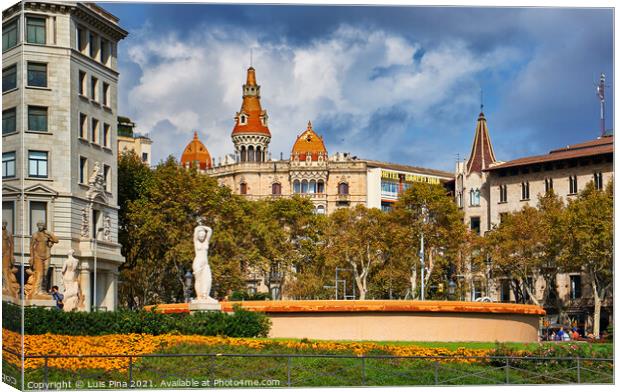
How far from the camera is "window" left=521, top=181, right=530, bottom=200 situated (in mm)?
88375

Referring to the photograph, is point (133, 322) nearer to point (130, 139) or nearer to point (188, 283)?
point (188, 283)

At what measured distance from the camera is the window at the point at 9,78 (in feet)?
112

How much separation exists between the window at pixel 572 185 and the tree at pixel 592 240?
1194 centimetres

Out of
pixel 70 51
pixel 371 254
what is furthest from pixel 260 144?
pixel 70 51

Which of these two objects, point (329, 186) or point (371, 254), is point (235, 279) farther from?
point (329, 186)

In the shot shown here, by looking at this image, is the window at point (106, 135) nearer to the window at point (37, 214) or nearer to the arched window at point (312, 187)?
the window at point (37, 214)

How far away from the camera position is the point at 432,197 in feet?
268

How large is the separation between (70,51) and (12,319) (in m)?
11.3

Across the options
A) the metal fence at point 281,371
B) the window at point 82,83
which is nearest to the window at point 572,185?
the window at point 82,83

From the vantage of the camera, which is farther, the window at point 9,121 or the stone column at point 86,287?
the stone column at point 86,287

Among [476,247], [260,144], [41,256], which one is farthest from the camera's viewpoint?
[476,247]

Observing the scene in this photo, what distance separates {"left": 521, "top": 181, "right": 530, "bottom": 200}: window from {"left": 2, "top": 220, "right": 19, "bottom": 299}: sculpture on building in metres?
59.3

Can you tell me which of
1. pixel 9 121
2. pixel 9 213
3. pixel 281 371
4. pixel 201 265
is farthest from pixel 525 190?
pixel 281 371

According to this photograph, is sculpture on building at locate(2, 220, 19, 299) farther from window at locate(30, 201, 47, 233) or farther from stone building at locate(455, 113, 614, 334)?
→ stone building at locate(455, 113, 614, 334)
